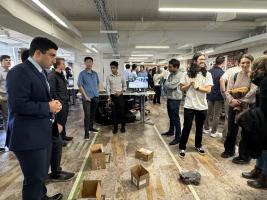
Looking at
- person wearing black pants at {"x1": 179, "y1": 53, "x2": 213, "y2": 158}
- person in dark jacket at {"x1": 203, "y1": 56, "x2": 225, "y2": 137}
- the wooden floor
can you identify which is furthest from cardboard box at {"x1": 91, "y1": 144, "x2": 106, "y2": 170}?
person in dark jacket at {"x1": 203, "y1": 56, "x2": 225, "y2": 137}

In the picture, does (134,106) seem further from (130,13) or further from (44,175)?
(44,175)

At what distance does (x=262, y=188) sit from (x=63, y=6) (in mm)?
5143

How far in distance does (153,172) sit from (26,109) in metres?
1.89

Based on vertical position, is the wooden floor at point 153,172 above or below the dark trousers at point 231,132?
below

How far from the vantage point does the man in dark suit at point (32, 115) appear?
1.41 m

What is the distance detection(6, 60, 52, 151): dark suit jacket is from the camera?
4.60 feet

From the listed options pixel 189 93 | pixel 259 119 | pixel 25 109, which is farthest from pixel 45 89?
pixel 189 93

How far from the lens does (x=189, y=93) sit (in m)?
3.13

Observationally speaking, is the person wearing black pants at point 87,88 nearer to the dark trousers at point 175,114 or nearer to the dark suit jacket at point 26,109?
the dark trousers at point 175,114

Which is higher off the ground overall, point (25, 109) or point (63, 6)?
point (63, 6)

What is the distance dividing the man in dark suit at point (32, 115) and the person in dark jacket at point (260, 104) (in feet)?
5.44

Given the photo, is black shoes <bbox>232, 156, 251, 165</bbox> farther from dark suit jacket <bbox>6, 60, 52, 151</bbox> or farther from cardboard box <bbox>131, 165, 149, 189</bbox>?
dark suit jacket <bbox>6, 60, 52, 151</bbox>

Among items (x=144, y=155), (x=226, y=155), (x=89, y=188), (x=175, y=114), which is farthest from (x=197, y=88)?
(x=89, y=188)

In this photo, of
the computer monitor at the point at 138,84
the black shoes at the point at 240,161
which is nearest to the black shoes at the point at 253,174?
the black shoes at the point at 240,161
